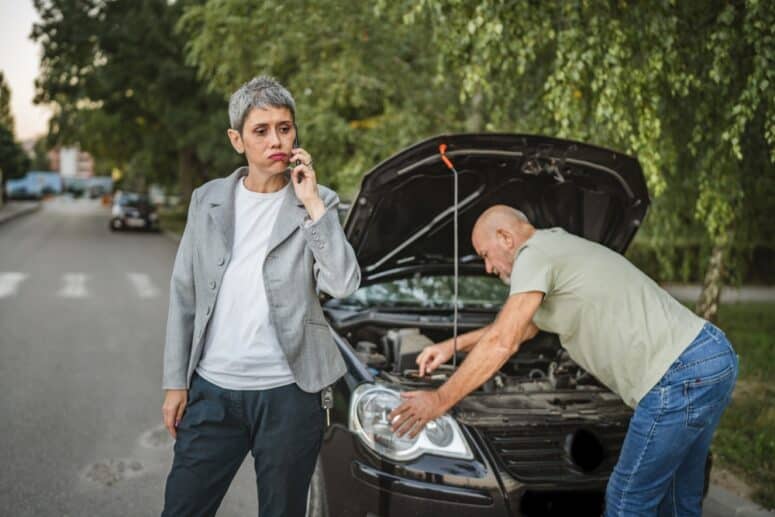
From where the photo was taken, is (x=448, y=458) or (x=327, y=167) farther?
(x=327, y=167)

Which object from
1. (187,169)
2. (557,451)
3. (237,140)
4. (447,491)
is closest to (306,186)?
(237,140)

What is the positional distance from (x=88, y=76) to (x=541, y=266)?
27.7 meters

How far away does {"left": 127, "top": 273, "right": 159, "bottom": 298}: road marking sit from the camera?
11.5 m

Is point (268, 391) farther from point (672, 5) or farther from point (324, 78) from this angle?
point (324, 78)

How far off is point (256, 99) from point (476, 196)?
1904 millimetres

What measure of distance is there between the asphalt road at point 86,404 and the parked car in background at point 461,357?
1.20 metres

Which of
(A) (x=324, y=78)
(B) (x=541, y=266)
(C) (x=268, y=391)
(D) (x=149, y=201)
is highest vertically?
(A) (x=324, y=78)

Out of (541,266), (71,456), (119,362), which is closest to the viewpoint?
(541,266)

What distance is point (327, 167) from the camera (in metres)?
11.0

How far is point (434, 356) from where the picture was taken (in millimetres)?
3322

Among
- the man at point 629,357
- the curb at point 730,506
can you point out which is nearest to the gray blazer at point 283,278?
the man at point 629,357

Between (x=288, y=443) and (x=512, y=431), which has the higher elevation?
(x=288, y=443)

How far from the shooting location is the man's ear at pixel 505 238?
9.21ft

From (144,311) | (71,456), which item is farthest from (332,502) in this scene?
(144,311)
